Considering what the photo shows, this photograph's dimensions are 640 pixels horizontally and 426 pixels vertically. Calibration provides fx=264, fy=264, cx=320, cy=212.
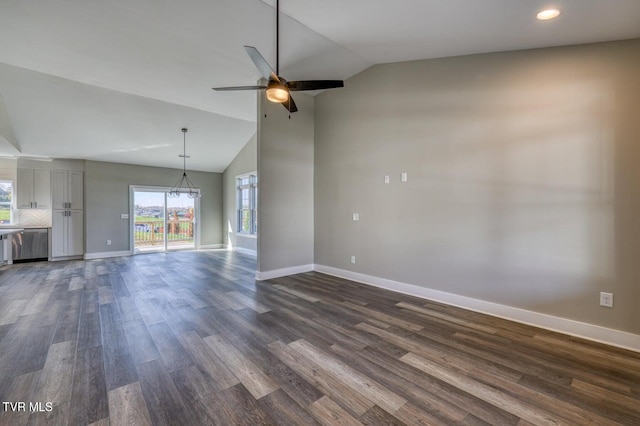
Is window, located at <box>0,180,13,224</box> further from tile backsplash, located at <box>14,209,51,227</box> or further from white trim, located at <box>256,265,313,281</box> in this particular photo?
white trim, located at <box>256,265,313,281</box>

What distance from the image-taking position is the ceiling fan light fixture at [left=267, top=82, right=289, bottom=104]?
265cm

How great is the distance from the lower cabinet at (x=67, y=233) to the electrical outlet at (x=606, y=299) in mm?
10586

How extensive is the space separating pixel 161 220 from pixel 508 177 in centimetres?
939

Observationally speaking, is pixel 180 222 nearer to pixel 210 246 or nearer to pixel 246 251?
pixel 210 246

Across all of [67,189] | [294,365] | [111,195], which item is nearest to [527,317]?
[294,365]

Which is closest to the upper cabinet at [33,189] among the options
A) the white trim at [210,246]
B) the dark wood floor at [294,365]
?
the white trim at [210,246]

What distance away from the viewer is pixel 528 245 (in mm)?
2982

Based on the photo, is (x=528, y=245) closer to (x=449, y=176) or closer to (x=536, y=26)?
(x=449, y=176)

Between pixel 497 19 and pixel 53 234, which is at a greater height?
pixel 497 19

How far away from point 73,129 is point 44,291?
146 inches

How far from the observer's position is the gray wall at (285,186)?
4680 millimetres

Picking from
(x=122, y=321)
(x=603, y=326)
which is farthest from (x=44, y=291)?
(x=603, y=326)

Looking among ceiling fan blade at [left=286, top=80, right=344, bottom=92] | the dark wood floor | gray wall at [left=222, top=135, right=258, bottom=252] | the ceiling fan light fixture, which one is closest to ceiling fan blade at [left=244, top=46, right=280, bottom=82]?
the ceiling fan light fixture

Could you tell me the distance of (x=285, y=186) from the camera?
498 centimetres
